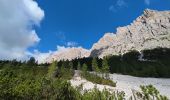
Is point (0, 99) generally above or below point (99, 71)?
below

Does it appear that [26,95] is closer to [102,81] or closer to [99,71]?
[102,81]

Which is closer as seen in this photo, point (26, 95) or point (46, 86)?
point (26, 95)

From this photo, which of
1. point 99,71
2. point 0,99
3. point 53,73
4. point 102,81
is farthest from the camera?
point 99,71

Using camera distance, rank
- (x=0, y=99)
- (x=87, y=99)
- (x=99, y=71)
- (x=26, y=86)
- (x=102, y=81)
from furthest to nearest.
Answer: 1. (x=99, y=71)
2. (x=102, y=81)
3. (x=26, y=86)
4. (x=87, y=99)
5. (x=0, y=99)

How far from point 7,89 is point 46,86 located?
14.3 metres

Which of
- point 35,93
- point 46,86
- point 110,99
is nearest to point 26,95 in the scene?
point 35,93

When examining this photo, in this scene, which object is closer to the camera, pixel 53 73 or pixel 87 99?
pixel 87 99

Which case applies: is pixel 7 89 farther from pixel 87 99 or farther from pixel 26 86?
pixel 87 99

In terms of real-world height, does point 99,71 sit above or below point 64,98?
above

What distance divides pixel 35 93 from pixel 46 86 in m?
5.68

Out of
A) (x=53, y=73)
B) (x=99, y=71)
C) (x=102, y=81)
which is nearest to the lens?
(x=102, y=81)

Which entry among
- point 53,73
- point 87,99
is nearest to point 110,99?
point 87,99

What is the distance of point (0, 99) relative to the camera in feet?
222

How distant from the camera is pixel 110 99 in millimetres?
76562
